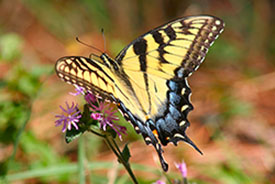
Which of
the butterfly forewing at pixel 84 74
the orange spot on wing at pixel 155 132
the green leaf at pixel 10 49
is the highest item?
the green leaf at pixel 10 49

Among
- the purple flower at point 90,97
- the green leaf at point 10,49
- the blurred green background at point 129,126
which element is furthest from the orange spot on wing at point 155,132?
the green leaf at point 10,49

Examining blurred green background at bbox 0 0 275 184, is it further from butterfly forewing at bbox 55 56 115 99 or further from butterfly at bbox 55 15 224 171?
butterfly forewing at bbox 55 56 115 99

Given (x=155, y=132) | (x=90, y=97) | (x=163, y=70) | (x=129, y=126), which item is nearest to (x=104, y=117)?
(x=90, y=97)

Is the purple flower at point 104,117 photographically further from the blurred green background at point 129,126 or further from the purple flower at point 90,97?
the blurred green background at point 129,126

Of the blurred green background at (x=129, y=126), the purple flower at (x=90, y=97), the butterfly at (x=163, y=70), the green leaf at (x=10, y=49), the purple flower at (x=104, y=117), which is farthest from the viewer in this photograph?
the green leaf at (x=10, y=49)

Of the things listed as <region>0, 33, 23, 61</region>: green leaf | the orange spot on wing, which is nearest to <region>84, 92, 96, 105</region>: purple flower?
the orange spot on wing

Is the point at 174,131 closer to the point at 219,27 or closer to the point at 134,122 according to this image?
the point at 134,122

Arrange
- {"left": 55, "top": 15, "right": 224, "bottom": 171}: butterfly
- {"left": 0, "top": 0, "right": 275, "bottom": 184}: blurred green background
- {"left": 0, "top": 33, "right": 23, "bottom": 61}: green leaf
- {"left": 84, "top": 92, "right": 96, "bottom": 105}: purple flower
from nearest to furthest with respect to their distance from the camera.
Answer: {"left": 84, "top": 92, "right": 96, "bottom": 105}: purple flower
{"left": 55, "top": 15, "right": 224, "bottom": 171}: butterfly
{"left": 0, "top": 0, "right": 275, "bottom": 184}: blurred green background
{"left": 0, "top": 33, "right": 23, "bottom": 61}: green leaf
